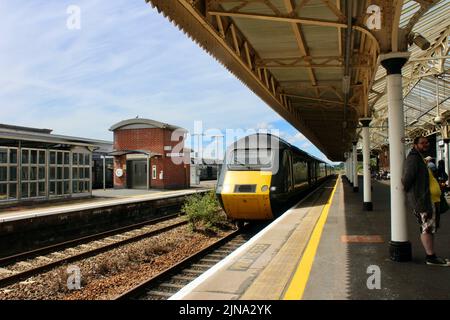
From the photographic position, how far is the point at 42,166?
17.3m

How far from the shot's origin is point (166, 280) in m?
7.45

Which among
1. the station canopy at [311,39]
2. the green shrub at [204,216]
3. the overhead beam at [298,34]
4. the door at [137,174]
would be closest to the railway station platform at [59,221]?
the green shrub at [204,216]

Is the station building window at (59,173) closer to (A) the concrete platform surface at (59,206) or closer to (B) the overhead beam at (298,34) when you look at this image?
(A) the concrete platform surface at (59,206)

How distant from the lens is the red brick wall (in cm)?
2786

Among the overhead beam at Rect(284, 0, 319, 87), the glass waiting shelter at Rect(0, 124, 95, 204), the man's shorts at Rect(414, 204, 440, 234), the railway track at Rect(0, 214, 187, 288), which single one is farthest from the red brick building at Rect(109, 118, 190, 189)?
the man's shorts at Rect(414, 204, 440, 234)

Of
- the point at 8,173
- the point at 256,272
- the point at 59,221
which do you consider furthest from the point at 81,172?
the point at 256,272

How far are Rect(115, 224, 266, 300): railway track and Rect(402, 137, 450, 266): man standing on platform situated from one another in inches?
163

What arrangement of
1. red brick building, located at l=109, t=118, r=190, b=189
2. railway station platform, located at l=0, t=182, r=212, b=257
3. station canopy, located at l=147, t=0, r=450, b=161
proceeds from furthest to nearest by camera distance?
red brick building, located at l=109, t=118, r=190, b=189 → railway station platform, located at l=0, t=182, r=212, b=257 → station canopy, located at l=147, t=0, r=450, b=161

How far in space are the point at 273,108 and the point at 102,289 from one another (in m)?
10.00

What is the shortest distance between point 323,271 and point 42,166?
612 inches

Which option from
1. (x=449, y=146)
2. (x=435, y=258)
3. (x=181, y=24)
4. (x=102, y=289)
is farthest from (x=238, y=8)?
(x=449, y=146)

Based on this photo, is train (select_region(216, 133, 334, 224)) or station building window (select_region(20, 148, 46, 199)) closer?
train (select_region(216, 133, 334, 224))

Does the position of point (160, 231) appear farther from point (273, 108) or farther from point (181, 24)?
point (181, 24)

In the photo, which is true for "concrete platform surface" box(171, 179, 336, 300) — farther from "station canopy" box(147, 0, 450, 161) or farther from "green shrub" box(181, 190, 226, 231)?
"green shrub" box(181, 190, 226, 231)
